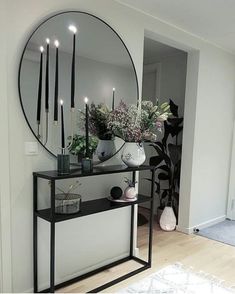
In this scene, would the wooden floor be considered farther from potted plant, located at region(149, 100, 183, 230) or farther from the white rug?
potted plant, located at region(149, 100, 183, 230)

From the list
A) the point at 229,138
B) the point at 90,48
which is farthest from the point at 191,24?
the point at 229,138

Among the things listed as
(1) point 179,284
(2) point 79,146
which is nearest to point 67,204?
(2) point 79,146

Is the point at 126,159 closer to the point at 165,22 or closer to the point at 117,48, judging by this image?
the point at 117,48

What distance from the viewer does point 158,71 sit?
4.16 m

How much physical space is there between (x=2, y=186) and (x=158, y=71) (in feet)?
10.2

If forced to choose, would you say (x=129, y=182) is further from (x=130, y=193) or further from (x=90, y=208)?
(x=90, y=208)

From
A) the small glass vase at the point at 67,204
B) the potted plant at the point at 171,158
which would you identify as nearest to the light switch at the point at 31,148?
the small glass vase at the point at 67,204

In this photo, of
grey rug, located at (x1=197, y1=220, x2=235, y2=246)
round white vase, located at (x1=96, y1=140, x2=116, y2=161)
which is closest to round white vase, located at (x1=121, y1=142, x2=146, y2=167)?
round white vase, located at (x1=96, y1=140, x2=116, y2=161)

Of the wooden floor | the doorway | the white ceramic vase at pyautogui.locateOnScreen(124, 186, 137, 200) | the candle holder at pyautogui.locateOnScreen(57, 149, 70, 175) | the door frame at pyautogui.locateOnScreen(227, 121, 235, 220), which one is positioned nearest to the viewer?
the candle holder at pyautogui.locateOnScreen(57, 149, 70, 175)

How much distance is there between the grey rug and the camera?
127 inches

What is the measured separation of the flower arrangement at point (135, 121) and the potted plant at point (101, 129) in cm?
7

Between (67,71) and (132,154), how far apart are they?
0.87m

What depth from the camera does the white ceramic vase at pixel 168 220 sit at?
137 inches

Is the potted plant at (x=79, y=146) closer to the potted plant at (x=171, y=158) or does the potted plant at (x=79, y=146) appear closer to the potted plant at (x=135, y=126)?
the potted plant at (x=135, y=126)
